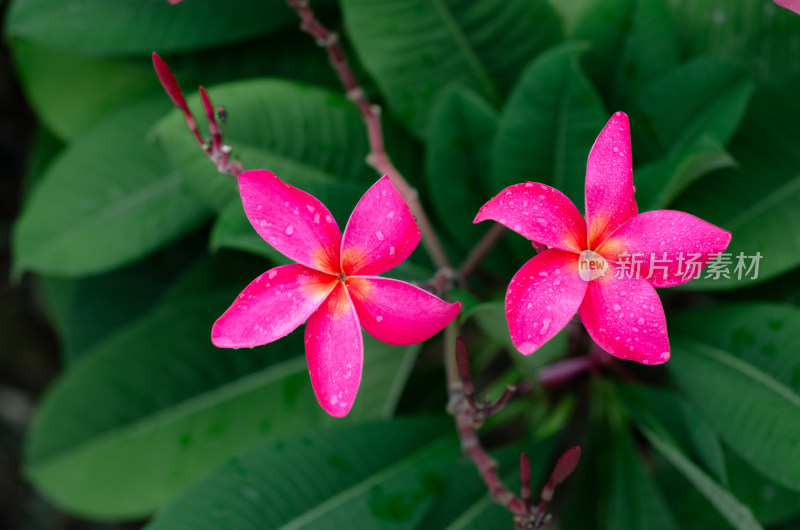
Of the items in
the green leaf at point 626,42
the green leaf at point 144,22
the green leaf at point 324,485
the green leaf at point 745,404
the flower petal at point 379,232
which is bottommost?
the green leaf at point 324,485

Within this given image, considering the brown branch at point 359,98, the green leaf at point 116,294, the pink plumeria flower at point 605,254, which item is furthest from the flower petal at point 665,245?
the green leaf at point 116,294

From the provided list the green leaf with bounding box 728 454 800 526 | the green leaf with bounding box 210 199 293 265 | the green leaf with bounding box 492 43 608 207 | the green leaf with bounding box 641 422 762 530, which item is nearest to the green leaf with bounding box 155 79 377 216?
the green leaf with bounding box 210 199 293 265

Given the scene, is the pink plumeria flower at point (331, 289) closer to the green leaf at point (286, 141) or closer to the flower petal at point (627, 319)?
the flower petal at point (627, 319)

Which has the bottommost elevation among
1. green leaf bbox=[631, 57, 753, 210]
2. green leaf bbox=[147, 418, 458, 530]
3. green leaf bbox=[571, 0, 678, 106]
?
green leaf bbox=[147, 418, 458, 530]

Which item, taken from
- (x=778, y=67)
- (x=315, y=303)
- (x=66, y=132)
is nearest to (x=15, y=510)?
(x=66, y=132)

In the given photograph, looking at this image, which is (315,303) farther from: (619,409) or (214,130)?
(619,409)

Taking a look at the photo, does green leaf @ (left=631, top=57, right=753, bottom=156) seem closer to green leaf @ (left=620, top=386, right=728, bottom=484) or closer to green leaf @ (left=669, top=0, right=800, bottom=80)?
green leaf @ (left=669, top=0, right=800, bottom=80)

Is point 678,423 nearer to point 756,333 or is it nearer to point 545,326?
point 756,333
